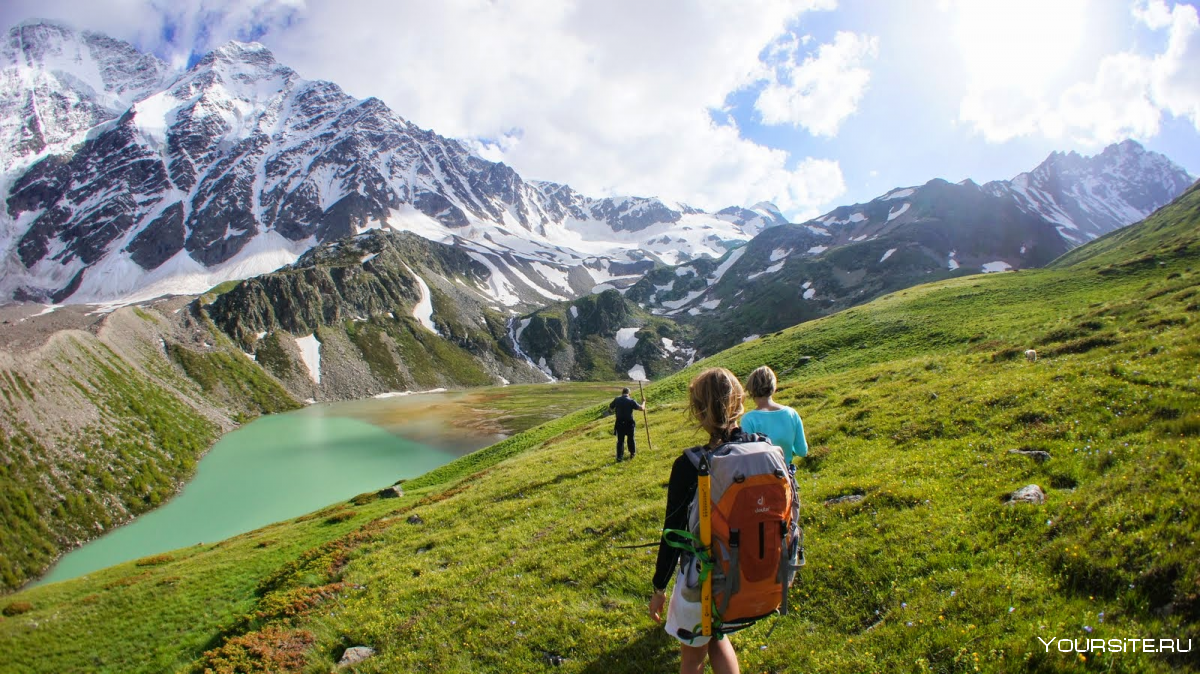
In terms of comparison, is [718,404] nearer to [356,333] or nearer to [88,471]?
[88,471]

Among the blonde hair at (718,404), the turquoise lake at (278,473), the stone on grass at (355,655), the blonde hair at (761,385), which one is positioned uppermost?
the blonde hair at (718,404)

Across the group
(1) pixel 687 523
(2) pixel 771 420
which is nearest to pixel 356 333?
(2) pixel 771 420

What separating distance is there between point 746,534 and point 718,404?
1.51 m

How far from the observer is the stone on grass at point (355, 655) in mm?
11391

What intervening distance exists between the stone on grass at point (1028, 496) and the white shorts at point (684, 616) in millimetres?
7745

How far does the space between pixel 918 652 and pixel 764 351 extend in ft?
160

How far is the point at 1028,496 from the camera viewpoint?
377 inches

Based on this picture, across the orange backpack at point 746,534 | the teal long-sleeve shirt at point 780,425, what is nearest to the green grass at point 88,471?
the teal long-sleeve shirt at point 780,425

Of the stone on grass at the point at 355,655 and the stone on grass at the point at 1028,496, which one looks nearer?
the stone on grass at the point at 1028,496

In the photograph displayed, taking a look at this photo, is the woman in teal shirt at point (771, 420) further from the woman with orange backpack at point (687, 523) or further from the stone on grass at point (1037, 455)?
the stone on grass at point (1037, 455)

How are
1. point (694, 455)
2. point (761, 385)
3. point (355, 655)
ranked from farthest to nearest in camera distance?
point (355, 655), point (761, 385), point (694, 455)

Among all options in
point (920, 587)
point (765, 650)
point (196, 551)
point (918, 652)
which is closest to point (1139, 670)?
point (918, 652)
